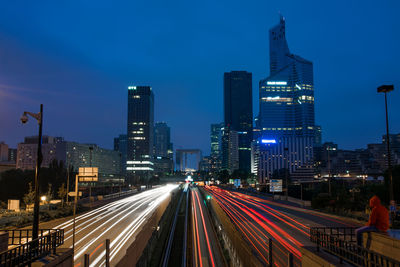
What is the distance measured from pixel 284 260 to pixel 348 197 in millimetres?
34854

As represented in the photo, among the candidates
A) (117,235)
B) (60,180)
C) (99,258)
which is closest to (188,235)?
(117,235)

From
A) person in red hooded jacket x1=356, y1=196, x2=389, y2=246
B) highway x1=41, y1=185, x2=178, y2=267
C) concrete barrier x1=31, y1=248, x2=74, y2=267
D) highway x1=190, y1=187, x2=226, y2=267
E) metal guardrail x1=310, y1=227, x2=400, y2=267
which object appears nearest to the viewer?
metal guardrail x1=310, y1=227, x2=400, y2=267

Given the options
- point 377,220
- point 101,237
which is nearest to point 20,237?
point 101,237

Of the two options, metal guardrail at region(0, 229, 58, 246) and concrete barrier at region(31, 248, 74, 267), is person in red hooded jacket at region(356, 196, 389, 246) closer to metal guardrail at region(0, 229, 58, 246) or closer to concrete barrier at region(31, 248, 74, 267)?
concrete barrier at region(31, 248, 74, 267)

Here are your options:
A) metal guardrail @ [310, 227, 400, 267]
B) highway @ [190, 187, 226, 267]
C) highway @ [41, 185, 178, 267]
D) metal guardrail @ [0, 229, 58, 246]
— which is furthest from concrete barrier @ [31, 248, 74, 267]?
highway @ [190, 187, 226, 267]

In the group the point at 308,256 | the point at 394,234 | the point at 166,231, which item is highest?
the point at 394,234

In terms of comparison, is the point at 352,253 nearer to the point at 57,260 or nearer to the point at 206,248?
the point at 57,260

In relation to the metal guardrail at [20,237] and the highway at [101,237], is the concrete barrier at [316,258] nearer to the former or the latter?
the metal guardrail at [20,237]

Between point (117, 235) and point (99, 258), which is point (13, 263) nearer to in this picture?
point (99, 258)

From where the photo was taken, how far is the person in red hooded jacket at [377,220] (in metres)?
10.9

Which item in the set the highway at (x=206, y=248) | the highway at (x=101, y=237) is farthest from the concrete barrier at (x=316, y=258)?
the highway at (x=101, y=237)

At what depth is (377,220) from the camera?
11047mm

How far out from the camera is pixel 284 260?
63.6 ft

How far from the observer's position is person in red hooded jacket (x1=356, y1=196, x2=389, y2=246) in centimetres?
1091
